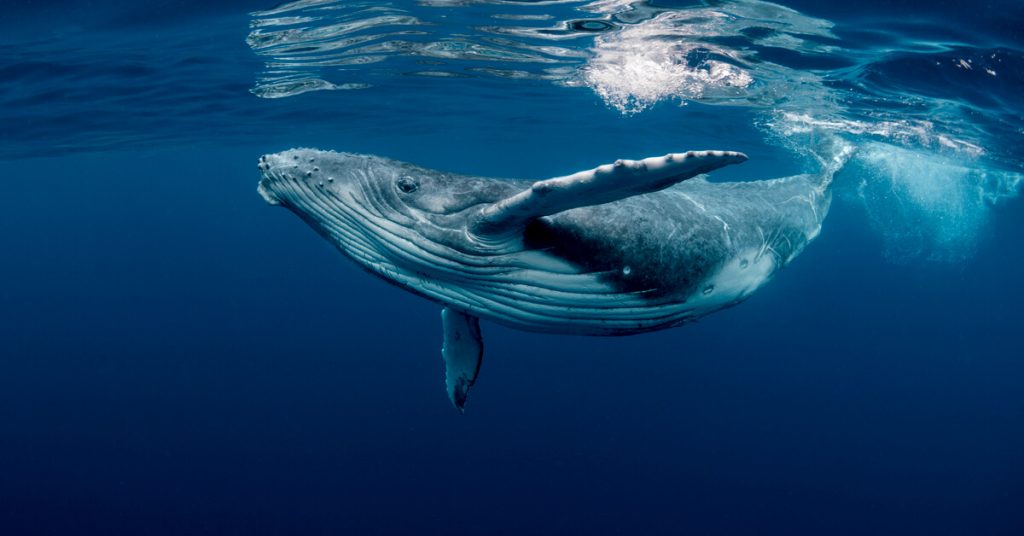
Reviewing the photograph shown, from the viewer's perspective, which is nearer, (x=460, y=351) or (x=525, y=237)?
(x=525, y=237)

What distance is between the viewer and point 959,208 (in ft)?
133

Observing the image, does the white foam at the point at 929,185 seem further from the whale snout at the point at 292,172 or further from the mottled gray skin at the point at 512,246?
the whale snout at the point at 292,172

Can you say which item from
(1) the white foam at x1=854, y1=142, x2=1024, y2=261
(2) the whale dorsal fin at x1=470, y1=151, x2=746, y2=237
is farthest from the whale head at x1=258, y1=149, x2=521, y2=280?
(1) the white foam at x1=854, y1=142, x2=1024, y2=261

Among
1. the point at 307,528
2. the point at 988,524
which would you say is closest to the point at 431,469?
the point at 307,528

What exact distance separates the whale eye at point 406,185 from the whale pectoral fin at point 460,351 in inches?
59.3

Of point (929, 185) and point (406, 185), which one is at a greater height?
point (406, 185)

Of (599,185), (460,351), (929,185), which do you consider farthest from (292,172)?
(929,185)

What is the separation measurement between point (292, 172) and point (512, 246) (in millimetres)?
1529

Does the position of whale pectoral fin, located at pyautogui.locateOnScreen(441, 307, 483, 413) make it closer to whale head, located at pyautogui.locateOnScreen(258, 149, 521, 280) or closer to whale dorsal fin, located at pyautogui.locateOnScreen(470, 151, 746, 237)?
whale head, located at pyautogui.locateOnScreen(258, 149, 521, 280)

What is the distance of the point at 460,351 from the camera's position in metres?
5.29

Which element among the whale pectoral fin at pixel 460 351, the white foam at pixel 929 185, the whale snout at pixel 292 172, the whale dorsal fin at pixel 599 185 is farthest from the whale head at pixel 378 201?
the white foam at pixel 929 185

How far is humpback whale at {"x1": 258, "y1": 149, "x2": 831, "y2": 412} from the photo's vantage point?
3.63m

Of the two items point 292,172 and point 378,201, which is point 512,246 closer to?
point 378,201

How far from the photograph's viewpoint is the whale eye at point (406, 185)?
3871 millimetres
